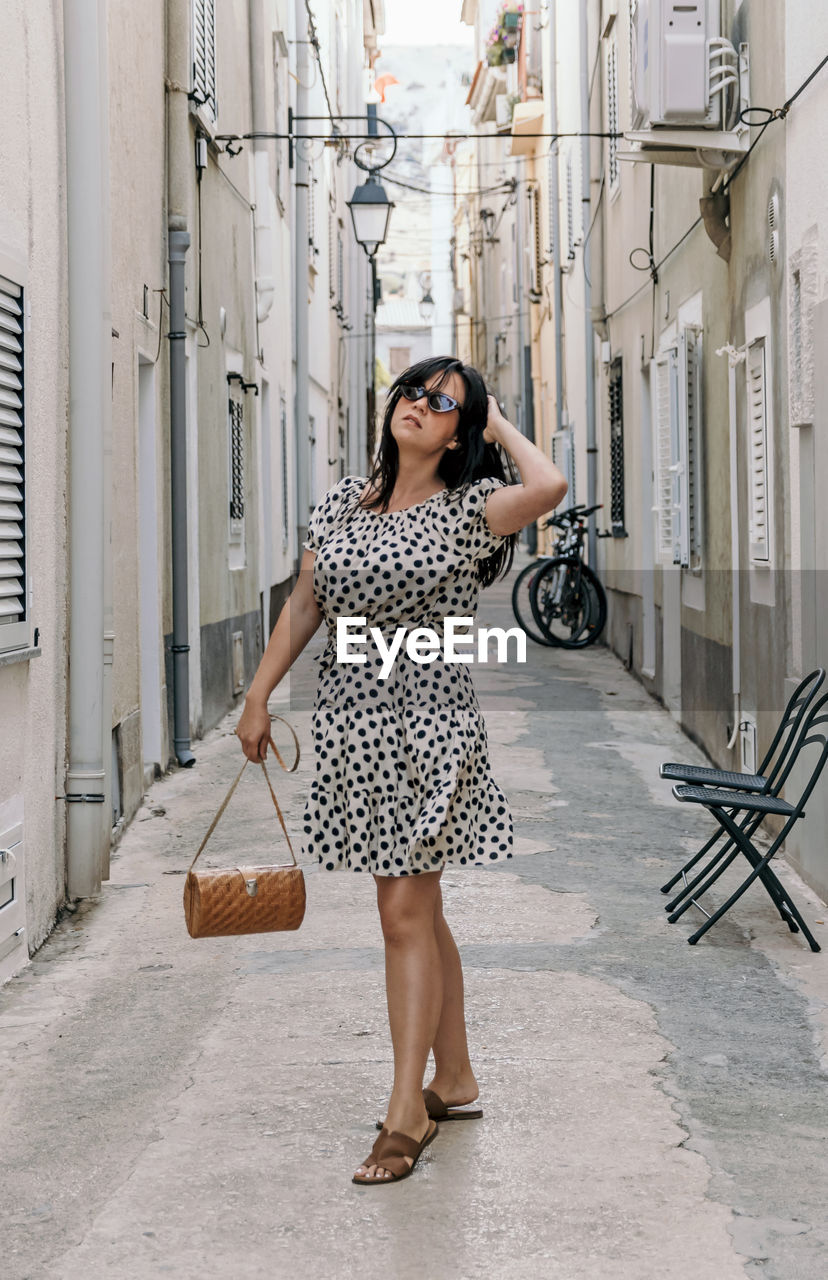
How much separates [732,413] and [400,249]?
6696cm

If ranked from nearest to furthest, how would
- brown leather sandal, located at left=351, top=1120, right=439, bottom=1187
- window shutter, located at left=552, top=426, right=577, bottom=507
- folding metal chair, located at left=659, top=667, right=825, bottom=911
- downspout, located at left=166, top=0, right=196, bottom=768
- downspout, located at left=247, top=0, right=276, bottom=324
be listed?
brown leather sandal, located at left=351, top=1120, right=439, bottom=1187, folding metal chair, located at left=659, top=667, right=825, bottom=911, downspout, located at left=166, top=0, right=196, bottom=768, downspout, located at left=247, top=0, right=276, bottom=324, window shutter, located at left=552, top=426, right=577, bottom=507

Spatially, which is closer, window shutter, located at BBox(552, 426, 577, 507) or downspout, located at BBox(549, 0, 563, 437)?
window shutter, located at BBox(552, 426, 577, 507)

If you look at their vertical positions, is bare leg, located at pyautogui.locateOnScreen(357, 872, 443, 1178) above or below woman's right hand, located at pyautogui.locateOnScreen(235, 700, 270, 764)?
below

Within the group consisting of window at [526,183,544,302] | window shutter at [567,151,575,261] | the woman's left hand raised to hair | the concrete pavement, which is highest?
window at [526,183,544,302]

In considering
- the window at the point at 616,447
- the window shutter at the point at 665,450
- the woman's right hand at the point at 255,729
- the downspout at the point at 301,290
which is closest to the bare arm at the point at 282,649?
the woman's right hand at the point at 255,729

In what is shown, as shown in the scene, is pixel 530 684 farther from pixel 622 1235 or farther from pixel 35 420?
pixel 622 1235

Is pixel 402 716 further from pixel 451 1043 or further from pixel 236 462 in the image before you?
pixel 236 462

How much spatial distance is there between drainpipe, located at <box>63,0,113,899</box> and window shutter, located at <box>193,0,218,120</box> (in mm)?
4220

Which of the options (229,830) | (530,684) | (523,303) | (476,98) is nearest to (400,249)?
(476,98)

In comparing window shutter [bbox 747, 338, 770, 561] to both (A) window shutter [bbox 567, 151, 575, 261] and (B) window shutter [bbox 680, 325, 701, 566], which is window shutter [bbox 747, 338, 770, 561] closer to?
(B) window shutter [bbox 680, 325, 701, 566]

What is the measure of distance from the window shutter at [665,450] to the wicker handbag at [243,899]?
259 inches

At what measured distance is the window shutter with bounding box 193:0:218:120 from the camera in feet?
34.3

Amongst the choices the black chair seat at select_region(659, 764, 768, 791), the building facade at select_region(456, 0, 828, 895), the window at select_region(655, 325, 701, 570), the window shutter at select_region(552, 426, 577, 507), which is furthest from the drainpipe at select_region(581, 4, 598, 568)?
the black chair seat at select_region(659, 764, 768, 791)

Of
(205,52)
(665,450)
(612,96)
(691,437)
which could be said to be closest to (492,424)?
(691,437)
